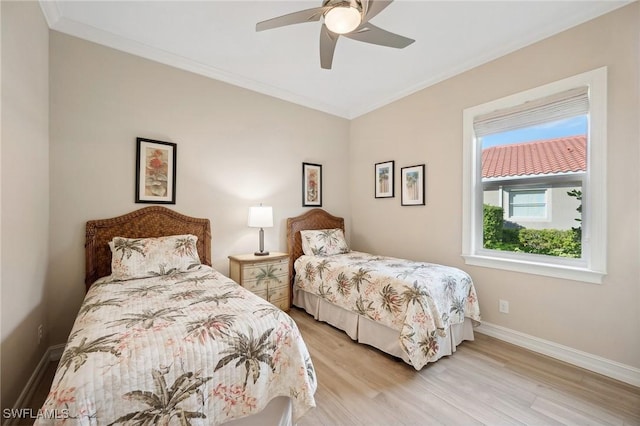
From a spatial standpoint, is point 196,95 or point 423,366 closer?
point 423,366

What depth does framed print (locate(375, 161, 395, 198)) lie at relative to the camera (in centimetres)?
370

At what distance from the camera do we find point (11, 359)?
1503 mm

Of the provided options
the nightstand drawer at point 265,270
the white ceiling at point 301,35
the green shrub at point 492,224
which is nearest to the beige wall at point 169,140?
the white ceiling at point 301,35

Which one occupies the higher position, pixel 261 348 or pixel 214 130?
pixel 214 130

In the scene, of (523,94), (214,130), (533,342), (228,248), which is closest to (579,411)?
(533,342)

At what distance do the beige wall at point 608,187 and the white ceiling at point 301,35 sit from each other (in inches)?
7.1

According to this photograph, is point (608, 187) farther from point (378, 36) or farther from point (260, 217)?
point (260, 217)

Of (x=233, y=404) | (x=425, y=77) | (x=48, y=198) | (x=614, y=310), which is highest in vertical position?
(x=425, y=77)

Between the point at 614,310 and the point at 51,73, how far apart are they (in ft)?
16.0

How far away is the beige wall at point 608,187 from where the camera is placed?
1.96 metres

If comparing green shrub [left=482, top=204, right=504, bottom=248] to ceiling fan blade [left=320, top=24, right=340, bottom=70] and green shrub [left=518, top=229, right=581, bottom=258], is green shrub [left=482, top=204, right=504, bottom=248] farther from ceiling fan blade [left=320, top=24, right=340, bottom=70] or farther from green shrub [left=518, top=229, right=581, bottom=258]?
ceiling fan blade [left=320, top=24, right=340, bottom=70]

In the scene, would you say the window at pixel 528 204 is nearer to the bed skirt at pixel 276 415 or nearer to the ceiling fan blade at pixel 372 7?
the ceiling fan blade at pixel 372 7

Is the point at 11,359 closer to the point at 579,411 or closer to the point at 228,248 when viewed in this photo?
the point at 228,248

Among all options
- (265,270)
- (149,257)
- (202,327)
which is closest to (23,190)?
(149,257)
